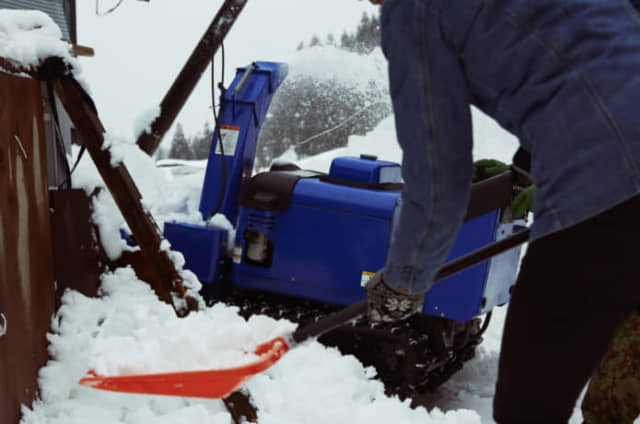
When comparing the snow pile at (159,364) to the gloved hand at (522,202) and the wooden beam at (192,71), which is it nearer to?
the gloved hand at (522,202)

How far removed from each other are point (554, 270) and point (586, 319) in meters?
0.10

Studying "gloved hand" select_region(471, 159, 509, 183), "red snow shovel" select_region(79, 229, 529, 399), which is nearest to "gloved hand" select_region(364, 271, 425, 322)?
"red snow shovel" select_region(79, 229, 529, 399)

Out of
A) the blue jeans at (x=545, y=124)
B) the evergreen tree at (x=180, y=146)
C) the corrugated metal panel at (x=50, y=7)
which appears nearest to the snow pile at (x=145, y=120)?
the blue jeans at (x=545, y=124)

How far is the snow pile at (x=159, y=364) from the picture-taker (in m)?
1.98

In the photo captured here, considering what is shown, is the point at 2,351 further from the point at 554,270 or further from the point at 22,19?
the point at 554,270

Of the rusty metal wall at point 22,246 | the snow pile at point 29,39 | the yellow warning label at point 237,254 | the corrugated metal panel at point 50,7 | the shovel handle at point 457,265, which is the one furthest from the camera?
the corrugated metal panel at point 50,7

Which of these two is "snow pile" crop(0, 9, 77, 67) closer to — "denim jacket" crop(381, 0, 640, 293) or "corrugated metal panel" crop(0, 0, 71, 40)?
"denim jacket" crop(381, 0, 640, 293)

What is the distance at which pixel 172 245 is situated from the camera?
3264mm

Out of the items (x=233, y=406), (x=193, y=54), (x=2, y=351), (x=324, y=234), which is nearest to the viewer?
(x=2, y=351)

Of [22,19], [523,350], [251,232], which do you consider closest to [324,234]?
[251,232]

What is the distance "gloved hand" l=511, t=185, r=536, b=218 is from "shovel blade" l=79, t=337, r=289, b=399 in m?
1.47

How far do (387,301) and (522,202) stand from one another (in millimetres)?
1659

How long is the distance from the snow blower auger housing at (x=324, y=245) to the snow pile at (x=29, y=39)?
48.1 inches

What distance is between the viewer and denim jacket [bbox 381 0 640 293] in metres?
0.96
